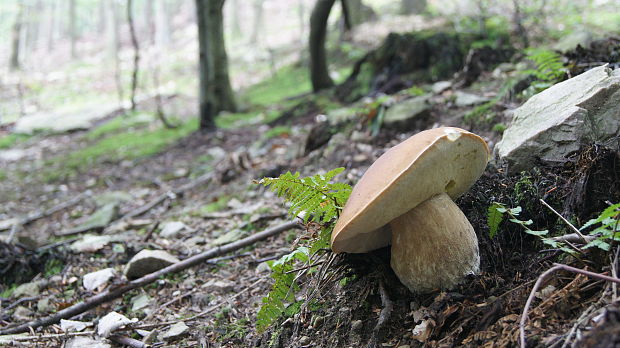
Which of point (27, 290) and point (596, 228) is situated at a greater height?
point (596, 228)

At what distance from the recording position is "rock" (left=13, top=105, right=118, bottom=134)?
1146 centimetres

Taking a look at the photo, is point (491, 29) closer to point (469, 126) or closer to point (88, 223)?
point (469, 126)

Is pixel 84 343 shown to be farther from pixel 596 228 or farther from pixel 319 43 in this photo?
pixel 319 43

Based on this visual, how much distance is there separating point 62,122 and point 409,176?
12887 mm

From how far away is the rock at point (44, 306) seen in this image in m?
2.89

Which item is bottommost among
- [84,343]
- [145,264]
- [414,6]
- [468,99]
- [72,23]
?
[84,343]

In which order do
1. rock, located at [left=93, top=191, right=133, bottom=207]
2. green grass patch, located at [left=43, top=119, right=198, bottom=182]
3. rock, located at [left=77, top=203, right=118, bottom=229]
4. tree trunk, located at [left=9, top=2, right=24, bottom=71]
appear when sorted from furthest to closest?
tree trunk, located at [left=9, top=2, right=24, bottom=71] → green grass patch, located at [left=43, top=119, right=198, bottom=182] → rock, located at [left=93, top=191, right=133, bottom=207] → rock, located at [left=77, top=203, right=118, bottom=229]

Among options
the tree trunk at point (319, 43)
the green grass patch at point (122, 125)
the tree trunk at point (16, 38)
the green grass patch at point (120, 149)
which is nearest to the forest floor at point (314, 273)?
the green grass patch at point (120, 149)

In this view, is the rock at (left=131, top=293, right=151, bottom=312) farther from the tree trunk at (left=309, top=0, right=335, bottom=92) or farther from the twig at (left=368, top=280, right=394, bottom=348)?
the tree trunk at (left=309, top=0, right=335, bottom=92)

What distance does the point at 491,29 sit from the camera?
6.18 metres


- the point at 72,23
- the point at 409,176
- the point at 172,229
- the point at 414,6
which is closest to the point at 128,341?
the point at 172,229

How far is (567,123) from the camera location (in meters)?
2.14

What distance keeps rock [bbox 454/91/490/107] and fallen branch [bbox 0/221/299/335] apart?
2.13 m

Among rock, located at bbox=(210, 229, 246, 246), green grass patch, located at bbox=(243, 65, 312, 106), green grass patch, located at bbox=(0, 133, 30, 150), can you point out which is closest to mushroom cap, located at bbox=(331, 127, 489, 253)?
rock, located at bbox=(210, 229, 246, 246)
